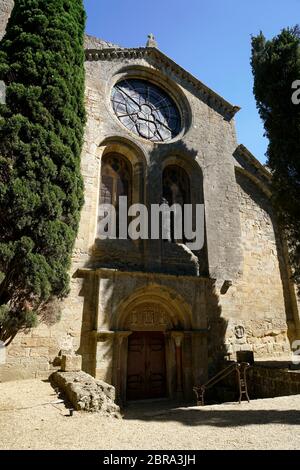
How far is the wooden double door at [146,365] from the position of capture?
Answer: 8.27 m

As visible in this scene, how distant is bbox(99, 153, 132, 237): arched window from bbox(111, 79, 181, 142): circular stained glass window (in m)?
→ 1.31

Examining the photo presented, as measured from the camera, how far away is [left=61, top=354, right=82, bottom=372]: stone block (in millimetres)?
6828

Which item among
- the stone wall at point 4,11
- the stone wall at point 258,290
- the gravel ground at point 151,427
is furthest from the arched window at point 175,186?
the stone wall at point 4,11

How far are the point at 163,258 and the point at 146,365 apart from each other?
3032 millimetres

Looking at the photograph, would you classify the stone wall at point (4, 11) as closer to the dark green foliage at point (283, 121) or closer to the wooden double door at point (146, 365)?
the dark green foliage at point (283, 121)

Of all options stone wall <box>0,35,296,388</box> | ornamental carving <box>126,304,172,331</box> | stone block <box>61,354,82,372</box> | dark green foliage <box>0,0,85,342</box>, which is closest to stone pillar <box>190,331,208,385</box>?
stone wall <box>0,35,296,388</box>

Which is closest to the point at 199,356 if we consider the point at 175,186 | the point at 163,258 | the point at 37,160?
the point at 163,258

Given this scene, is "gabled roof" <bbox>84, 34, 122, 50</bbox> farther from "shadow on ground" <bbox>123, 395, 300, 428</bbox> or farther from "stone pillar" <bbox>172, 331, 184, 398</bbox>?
"shadow on ground" <bbox>123, 395, 300, 428</bbox>

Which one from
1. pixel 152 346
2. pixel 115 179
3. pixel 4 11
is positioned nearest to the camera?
pixel 152 346

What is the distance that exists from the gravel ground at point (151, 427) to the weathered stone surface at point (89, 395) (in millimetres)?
180

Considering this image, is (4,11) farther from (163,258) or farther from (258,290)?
(258,290)

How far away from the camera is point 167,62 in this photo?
12.1m
